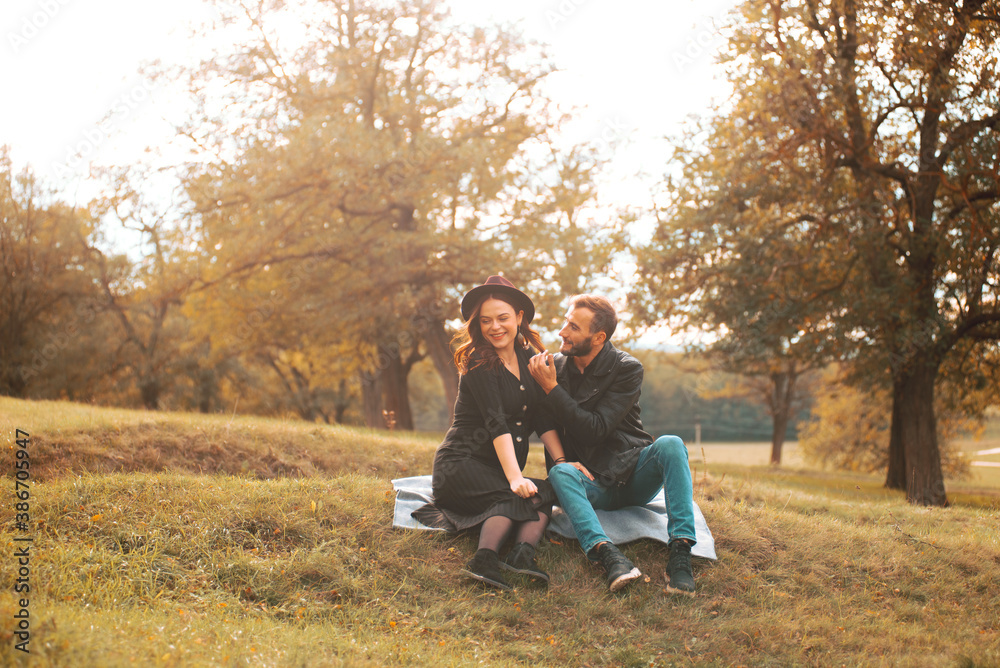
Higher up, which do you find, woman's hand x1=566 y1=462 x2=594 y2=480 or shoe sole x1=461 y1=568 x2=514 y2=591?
woman's hand x1=566 y1=462 x2=594 y2=480

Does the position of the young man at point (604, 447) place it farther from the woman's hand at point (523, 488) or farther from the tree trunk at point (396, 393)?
the tree trunk at point (396, 393)

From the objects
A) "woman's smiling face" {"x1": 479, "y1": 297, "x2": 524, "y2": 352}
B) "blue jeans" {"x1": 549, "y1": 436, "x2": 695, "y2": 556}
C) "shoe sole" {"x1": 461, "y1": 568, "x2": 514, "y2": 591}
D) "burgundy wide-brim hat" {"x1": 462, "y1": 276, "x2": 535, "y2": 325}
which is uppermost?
"burgundy wide-brim hat" {"x1": 462, "y1": 276, "x2": 535, "y2": 325}

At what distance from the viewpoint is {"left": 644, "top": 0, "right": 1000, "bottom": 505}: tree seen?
1003 centimetres

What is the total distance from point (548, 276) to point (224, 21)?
10601mm

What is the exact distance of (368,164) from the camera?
13547 mm

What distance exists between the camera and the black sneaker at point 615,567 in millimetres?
4242

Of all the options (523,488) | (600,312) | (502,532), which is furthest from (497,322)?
(502,532)

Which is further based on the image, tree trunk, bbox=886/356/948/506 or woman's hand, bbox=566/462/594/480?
tree trunk, bbox=886/356/948/506

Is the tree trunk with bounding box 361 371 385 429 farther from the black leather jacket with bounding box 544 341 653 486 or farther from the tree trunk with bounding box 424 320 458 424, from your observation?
the black leather jacket with bounding box 544 341 653 486

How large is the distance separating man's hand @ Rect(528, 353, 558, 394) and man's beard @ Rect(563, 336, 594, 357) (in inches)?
11.2

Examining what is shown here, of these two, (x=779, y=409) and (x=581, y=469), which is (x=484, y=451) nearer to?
(x=581, y=469)

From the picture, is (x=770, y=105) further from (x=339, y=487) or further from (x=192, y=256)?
(x=192, y=256)

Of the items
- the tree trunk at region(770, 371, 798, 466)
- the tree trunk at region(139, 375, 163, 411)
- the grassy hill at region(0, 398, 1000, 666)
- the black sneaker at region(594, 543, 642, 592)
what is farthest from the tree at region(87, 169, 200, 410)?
the tree trunk at region(770, 371, 798, 466)

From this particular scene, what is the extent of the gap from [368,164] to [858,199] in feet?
30.1
